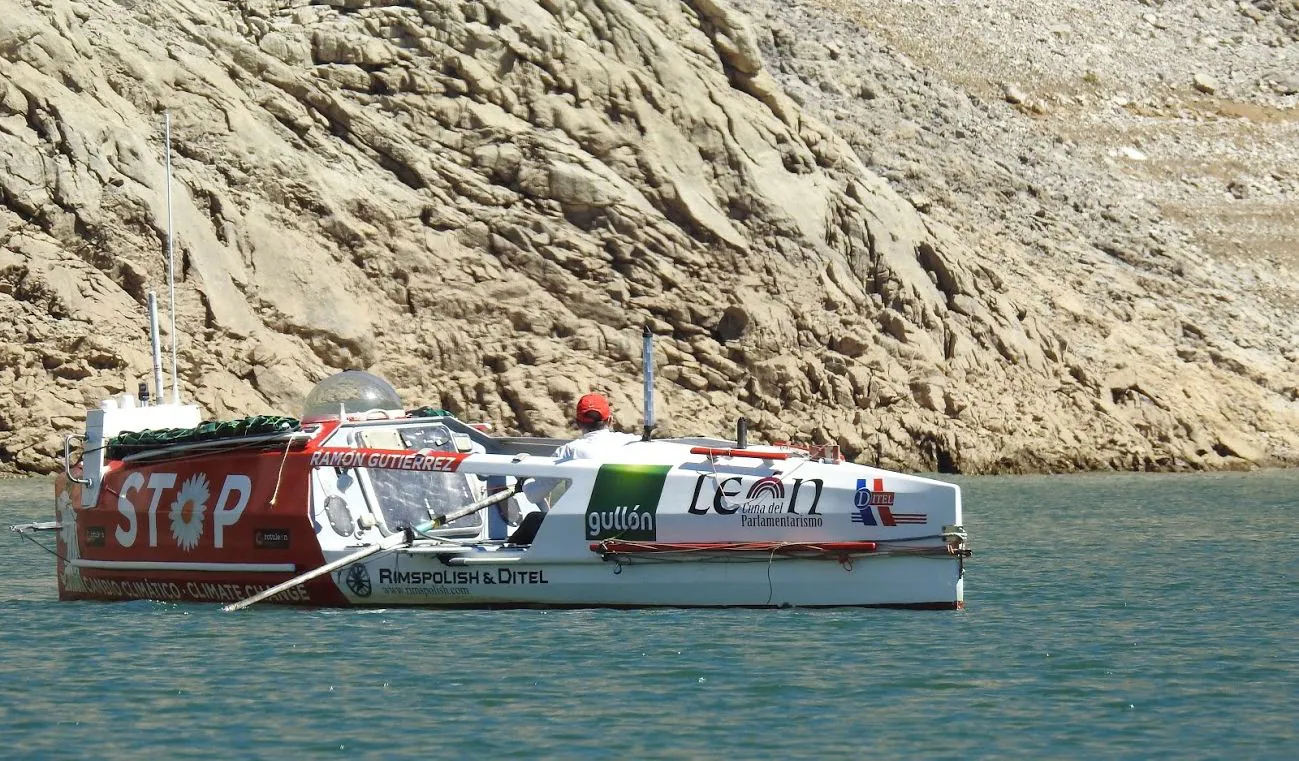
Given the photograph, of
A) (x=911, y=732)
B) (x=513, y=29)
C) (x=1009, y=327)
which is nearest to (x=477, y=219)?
(x=513, y=29)

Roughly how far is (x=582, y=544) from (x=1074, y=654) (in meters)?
4.32

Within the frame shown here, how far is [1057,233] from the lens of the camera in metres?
52.7

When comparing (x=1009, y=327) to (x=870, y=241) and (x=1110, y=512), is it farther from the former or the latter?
(x=1110, y=512)

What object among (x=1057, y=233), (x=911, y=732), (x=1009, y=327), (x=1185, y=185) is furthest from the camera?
(x=1185, y=185)

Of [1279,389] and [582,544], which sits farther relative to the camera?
[1279,389]

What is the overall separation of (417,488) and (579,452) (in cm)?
272

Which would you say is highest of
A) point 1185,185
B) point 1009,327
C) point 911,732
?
point 1185,185

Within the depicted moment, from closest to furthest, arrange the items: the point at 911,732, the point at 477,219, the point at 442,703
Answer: the point at 911,732 < the point at 442,703 < the point at 477,219

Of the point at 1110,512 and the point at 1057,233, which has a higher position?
the point at 1057,233

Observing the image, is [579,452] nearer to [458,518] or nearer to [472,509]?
[472,509]

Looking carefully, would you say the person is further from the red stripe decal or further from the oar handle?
the red stripe decal

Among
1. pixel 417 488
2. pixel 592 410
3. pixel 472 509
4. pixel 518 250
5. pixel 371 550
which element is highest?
pixel 518 250

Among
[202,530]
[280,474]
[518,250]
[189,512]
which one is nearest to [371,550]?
[280,474]

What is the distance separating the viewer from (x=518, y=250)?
40.0 meters
